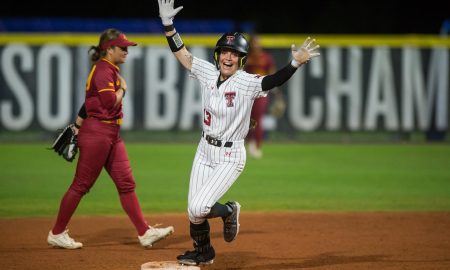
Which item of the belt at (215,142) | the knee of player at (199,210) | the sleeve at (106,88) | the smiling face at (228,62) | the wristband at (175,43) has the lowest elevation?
the knee of player at (199,210)

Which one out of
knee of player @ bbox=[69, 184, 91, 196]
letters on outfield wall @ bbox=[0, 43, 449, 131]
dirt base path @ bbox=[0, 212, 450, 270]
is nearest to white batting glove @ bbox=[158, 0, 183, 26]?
knee of player @ bbox=[69, 184, 91, 196]

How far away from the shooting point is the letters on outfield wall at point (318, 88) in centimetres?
1741

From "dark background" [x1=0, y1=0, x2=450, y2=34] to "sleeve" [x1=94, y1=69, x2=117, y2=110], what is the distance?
66.1 feet

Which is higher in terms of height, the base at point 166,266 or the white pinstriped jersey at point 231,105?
the white pinstriped jersey at point 231,105

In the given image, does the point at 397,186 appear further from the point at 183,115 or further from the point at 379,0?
the point at 379,0

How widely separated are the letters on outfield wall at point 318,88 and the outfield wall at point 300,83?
0.07 ft

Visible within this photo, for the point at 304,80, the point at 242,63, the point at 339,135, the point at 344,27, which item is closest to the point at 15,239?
the point at 242,63

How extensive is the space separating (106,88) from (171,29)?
847mm

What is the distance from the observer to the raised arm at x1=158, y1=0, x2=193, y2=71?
6711 mm

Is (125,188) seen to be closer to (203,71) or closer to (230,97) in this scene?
(203,71)

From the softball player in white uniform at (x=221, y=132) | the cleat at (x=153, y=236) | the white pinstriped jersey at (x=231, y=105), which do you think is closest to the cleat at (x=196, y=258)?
the softball player in white uniform at (x=221, y=132)

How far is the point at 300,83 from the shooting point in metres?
18.0

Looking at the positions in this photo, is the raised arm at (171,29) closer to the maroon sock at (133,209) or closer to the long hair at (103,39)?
the long hair at (103,39)

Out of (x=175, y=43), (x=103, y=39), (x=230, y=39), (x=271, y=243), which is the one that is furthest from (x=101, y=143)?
(x=271, y=243)
